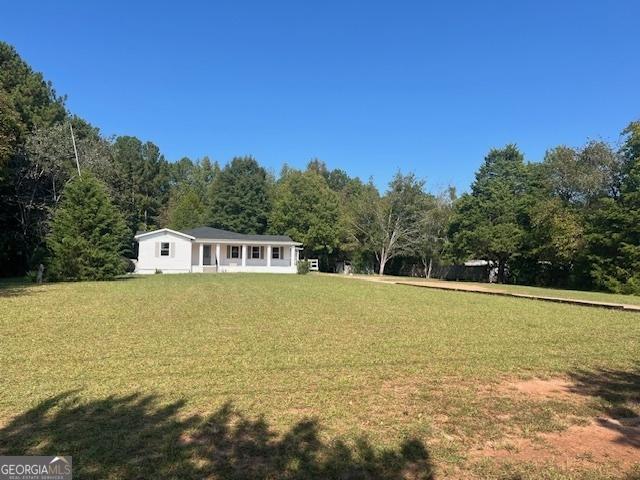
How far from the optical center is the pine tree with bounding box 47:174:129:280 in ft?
72.9

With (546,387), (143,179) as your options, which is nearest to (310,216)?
(143,179)

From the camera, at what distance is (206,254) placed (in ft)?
128

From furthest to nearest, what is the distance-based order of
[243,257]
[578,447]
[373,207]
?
1. [373,207]
2. [243,257]
3. [578,447]

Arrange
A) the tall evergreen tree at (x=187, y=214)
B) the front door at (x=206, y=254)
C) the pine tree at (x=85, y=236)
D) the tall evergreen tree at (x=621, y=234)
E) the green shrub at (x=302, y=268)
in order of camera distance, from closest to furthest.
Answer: the pine tree at (x=85, y=236), the tall evergreen tree at (x=621, y=234), the green shrub at (x=302, y=268), the front door at (x=206, y=254), the tall evergreen tree at (x=187, y=214)

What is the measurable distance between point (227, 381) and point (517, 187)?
1582 inches

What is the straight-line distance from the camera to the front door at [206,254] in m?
38.7

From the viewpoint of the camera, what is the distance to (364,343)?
334 inches

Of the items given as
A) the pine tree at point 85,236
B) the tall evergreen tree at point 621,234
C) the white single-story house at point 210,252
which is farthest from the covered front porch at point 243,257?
the tall evergreen tree at point 621,234

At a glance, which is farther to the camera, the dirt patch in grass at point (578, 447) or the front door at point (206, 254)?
the front door at point (206, 254)

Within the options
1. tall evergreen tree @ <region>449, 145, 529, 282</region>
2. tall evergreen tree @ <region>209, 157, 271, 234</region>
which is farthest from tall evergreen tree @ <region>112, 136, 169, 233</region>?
tall evergreen tree @ <region>449, 145, 529, 282</region>

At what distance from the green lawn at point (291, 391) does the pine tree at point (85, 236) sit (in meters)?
11.8

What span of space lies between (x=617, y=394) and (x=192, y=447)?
4758 millimetres

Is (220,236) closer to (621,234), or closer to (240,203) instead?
(240,203)

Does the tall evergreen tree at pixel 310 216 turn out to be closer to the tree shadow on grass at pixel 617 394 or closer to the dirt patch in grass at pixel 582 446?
the tree shadow on grass at pixel 617 394
